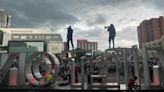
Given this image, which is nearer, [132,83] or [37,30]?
[132,83]

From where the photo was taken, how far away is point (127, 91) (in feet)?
43.0

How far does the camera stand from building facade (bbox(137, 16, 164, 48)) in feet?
326

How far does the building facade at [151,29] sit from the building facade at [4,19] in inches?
3538

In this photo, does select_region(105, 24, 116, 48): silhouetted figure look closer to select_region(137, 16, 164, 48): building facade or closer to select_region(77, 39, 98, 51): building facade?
select_region(77, 39, 98, 51): building facade

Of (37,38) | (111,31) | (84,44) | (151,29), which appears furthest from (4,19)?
(111,31)

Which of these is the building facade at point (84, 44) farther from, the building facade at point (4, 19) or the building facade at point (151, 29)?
the building facade at point (4, 19)

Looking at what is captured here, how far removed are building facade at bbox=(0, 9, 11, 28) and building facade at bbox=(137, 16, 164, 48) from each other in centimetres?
8987

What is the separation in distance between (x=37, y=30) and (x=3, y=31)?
17.3 m

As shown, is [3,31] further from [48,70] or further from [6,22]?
[48,70]

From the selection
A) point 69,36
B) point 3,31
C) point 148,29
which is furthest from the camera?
point 148,29

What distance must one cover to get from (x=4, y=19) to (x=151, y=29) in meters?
96.7

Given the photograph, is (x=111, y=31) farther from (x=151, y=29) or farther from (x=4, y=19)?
(x=4, y=19)

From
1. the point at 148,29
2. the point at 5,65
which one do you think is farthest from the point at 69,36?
the point at 148,29

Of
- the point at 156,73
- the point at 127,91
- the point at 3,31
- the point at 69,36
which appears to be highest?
the point at 3,31
